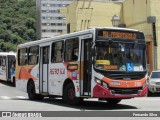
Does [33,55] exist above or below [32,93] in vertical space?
above

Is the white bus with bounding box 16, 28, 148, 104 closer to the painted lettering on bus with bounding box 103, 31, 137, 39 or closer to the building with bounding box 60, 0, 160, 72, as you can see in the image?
the painted lettering on bus with bounding box 103, 31, 137, 39

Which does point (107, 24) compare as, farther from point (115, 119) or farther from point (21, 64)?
point (115, 119)

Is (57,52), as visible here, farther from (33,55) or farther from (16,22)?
(16,22)

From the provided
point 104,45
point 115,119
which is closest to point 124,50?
point 104,45

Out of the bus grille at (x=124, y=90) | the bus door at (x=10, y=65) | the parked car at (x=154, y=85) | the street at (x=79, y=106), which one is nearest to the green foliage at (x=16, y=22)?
the bus door at (x=10, y=65)

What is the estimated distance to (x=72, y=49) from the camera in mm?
17469

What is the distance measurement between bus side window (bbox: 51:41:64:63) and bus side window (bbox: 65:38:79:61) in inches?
20.0

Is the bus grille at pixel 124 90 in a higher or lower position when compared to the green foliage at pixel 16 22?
lower

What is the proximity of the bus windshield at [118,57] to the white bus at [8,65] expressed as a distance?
2280 cm

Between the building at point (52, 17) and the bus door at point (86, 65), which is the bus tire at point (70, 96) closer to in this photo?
the bus door at point (86, 65)

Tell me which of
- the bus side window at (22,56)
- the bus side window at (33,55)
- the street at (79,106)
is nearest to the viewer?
the street at (79,106)

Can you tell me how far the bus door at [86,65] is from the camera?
1623 centimetres

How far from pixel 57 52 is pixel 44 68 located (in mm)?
1602

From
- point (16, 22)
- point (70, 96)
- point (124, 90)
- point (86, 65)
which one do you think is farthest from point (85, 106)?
point (16, 22)
